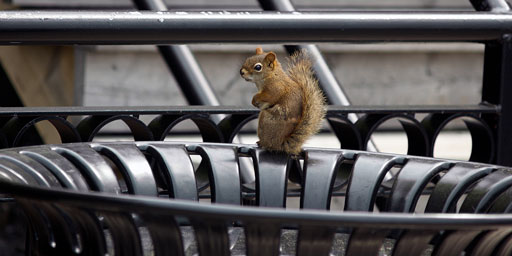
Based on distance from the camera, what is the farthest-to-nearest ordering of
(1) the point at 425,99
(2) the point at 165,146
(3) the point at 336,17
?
(1) the point at 425,99, (3) the point at 336,17, (2) the point at 165,146

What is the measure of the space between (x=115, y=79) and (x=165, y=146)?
167 inches

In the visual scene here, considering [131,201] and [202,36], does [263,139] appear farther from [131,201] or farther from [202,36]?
[131,201]

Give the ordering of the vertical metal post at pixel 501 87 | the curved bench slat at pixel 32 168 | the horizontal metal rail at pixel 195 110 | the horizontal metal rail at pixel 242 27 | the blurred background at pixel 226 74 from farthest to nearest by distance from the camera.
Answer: the blurred background at pixel 226 74 → the vertical metal post at pixel 501 87 → the horizontal metal rail at pixel 195 110 → the horizontal metal rail at pixel 242 27 → the curved bench slat at pixel 32 168

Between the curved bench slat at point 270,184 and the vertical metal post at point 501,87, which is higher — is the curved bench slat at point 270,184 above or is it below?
below

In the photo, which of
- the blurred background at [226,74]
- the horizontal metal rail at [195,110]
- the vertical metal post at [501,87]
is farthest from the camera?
the blurred background at [226,74]

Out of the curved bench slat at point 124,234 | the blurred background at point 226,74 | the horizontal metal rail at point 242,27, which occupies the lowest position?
the curved bench slat at point 124,234

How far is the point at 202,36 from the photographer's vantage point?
71.5 inches

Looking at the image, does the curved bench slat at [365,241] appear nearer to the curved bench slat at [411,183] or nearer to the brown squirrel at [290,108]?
the curved bench slat at [411,183]

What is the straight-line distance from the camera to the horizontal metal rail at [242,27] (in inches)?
67.3

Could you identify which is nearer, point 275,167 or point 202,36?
point 275,167

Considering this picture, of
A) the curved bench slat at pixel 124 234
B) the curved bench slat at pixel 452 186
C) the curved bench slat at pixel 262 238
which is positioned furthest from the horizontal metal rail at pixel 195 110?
the curved bench slat at pixel 262 238

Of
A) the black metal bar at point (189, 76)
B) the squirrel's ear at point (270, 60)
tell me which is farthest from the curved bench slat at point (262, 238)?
the black metal bar at point (189, 76)

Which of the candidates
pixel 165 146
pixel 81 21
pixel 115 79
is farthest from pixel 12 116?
pixel 115 79

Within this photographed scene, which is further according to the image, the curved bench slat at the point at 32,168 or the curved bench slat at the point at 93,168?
the curved bench slat at the point at 93,168
